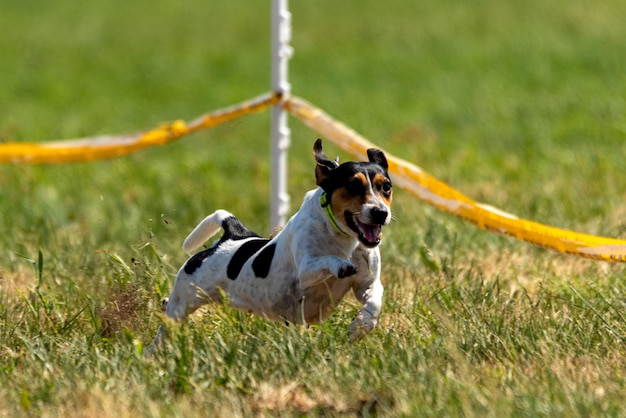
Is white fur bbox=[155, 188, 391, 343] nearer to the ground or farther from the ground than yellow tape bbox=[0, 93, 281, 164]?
farther from the ground

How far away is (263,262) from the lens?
5238mm

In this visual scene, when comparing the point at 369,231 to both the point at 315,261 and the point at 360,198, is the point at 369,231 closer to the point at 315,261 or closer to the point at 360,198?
the point at 360,198

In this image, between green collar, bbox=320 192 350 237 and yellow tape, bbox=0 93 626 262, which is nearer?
green collar, bbox=320 192 350 237

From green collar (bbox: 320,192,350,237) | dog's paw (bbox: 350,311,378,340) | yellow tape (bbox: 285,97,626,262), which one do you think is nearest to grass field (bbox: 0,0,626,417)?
dog's paw (bbox: 350,311,378,340)

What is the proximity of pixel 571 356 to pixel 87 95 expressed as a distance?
13994mm

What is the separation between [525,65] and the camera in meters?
17.6

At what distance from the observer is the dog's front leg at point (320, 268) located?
→ 190 inches

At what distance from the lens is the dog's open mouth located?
16.0ft

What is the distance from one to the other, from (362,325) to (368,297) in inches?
4.8

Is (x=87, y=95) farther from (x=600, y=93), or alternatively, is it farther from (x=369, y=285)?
(x=369, y=285)

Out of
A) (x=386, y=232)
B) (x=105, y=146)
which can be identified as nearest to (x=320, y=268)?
(x=386, y=232)

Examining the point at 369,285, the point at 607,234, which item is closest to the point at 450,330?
the point at 369,285

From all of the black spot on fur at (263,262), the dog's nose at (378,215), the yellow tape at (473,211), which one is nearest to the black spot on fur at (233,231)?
the black spot on fur at (263,262)

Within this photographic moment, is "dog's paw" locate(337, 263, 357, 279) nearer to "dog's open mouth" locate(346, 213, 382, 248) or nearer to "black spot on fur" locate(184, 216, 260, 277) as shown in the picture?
"dog's open mouth" locate(346, 213, 382, 248)
